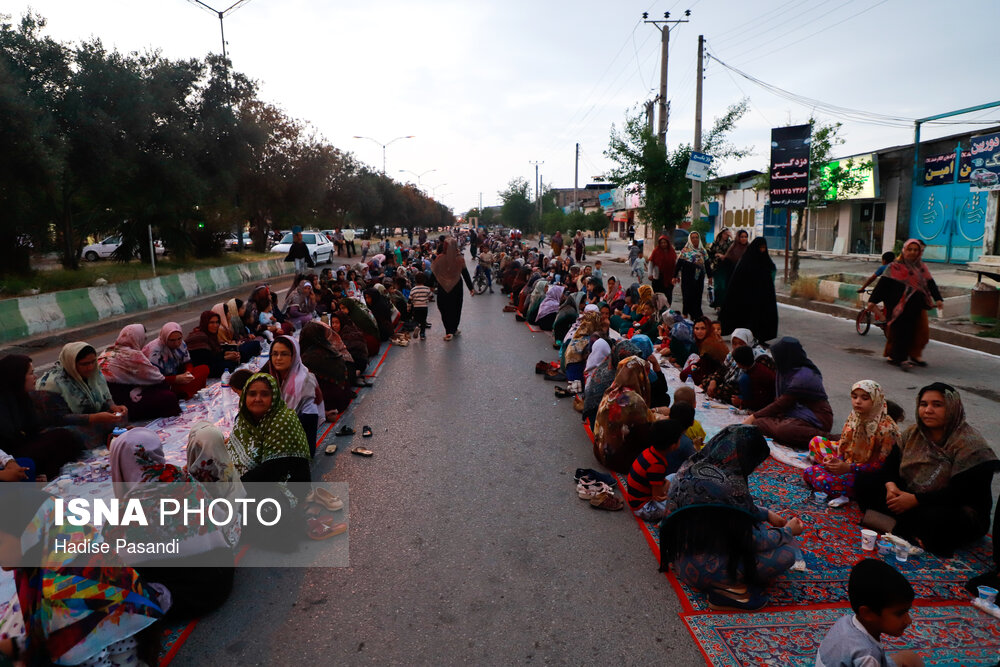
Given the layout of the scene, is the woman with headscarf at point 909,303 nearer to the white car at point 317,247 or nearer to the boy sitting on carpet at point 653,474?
the boy sitting on carpet at point 653,474

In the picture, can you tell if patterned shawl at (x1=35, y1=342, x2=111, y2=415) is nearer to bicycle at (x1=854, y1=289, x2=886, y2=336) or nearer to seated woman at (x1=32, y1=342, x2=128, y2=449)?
seated woman at (x1=32, y1=342, x2=128, y2=449)

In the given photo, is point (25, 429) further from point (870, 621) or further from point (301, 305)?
point (301, 305)

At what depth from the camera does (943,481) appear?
3854 millimetres

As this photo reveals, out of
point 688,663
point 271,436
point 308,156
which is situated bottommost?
point 688,663

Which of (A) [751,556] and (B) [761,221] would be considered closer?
(A) [751,556]

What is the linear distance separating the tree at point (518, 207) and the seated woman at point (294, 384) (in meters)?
75.1

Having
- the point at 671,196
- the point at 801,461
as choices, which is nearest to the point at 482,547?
the point at 801,461

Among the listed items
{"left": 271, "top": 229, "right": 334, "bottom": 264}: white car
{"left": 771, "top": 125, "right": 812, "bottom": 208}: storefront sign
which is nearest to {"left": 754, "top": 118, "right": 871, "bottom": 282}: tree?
{"left": 771, "top": 125, "right": 812, "bottom": 208}: storefront sign

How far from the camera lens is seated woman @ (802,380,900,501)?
175 inches

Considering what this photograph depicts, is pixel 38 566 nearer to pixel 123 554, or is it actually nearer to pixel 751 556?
pixel 123 554

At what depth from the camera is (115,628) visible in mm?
2607

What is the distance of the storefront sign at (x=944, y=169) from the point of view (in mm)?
20203

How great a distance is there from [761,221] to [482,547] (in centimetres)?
3173

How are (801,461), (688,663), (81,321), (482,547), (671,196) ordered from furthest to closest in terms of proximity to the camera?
(671,196) → (81,321) → (801,461) → (482,547) → (688,663)
